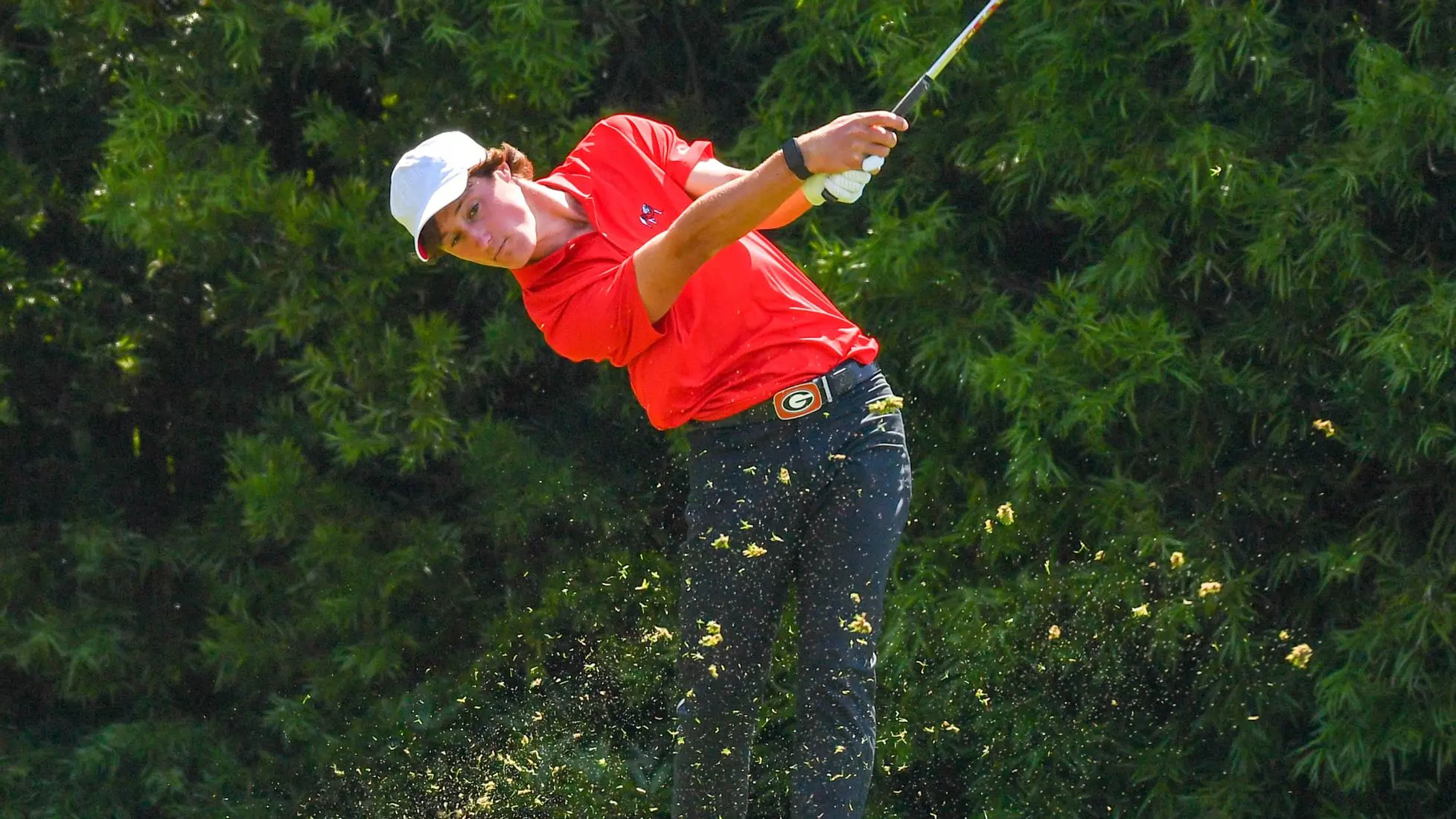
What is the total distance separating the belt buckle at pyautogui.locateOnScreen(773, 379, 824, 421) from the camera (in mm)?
2900

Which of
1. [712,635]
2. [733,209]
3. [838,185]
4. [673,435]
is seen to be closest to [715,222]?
[733,209]

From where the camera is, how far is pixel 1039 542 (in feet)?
13.2

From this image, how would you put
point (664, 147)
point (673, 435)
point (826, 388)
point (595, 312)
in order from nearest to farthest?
point (595, 312) < point (826, 388) < point (664, 147) < point (673, 435)

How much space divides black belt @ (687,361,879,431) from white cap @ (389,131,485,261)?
59 centimetres

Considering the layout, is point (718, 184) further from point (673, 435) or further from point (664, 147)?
point (673, 435)

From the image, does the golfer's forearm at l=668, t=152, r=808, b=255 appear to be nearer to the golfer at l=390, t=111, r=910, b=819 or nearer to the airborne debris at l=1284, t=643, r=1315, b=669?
the golfer at l=390, t=111, r=910, b=819

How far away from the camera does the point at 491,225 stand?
2.88 m

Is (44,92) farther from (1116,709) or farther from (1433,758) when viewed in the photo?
(1433,758)

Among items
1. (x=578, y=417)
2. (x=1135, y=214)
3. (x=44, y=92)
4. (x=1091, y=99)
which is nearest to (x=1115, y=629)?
(x=1135, y=214)

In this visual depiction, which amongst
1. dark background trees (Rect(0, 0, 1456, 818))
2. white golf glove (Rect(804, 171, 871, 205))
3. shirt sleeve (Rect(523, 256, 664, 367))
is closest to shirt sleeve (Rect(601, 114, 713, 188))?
shirt sleeve (Rect(523, 256, 664, 367))

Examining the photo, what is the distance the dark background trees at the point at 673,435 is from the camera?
3.80 metres

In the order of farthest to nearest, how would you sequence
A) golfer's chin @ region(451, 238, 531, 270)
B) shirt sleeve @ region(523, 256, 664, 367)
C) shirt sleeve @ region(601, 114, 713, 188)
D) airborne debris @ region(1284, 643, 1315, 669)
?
airborne debris @ region(1284, 643, 1315, 669)
shirt sleeve @ region(601, 114, 713, 188)
golfer's chin @ region(451, 238, 531, 270)
shirt sleeve @ region(523, 256, 664, 367)

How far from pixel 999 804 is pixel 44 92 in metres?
3.44

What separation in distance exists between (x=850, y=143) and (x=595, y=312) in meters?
0.53
